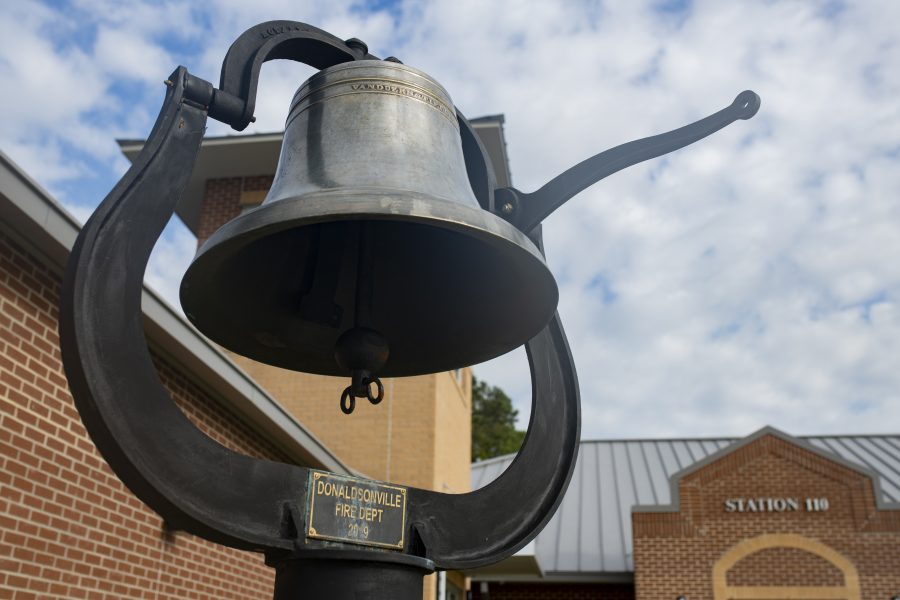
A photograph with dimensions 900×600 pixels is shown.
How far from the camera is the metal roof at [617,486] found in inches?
746

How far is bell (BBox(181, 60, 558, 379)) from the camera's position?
9.18ft

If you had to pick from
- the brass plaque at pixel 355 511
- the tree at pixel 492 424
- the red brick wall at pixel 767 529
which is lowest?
the brass plaque at pixel 355 511

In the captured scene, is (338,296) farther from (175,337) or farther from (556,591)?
(556,591)

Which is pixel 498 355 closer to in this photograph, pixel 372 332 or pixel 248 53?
pixel 372 332

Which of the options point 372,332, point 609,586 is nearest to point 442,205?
point 372,332

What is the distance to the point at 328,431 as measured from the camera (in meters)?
13.4

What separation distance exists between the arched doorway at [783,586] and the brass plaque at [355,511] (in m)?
16.1

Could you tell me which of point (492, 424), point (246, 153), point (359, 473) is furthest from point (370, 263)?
point (492, 424)

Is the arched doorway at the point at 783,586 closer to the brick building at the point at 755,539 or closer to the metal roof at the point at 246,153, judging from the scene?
the brick building at the point at 755,539

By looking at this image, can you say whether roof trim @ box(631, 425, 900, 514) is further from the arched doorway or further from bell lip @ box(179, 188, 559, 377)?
bell lip @ box(179, 188, 559, 377)

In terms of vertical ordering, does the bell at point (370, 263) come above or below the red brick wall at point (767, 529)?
below

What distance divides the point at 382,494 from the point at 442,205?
84cm

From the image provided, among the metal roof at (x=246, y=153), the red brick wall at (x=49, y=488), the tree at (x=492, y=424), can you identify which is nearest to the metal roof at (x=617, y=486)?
the metal roof at (x=246, y=153)

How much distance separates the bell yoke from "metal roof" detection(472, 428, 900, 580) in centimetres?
1360
